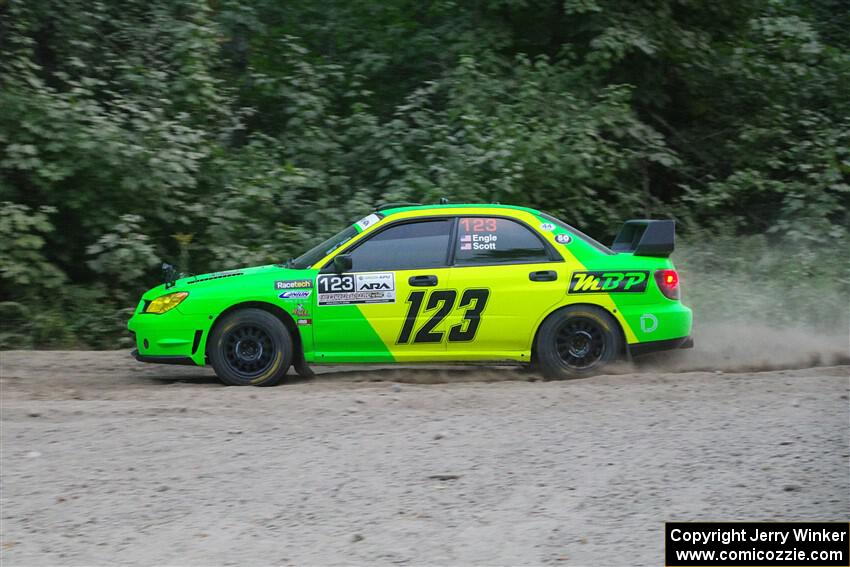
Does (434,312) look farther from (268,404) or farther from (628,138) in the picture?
(628,138)

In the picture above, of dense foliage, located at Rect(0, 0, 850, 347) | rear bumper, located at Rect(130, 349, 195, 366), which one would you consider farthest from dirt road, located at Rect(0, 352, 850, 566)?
dense foliage, located at Rect(0, 0, 850, 347)

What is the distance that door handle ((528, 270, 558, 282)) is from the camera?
9.49 metres

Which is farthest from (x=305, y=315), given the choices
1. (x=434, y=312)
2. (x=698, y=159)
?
(x=698, y=159)

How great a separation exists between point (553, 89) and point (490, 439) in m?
8.86

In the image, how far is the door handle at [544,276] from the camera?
9.49 meters

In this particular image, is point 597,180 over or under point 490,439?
over

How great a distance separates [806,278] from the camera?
43.9 ft

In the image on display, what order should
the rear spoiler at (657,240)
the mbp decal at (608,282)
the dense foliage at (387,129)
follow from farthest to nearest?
1. the dense foliage at (387,129)
2. the rear spoiler at (657,240)
3. the mbp decal at (608,282)

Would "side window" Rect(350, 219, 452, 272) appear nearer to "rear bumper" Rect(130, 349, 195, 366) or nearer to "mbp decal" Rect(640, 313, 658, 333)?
"rear bumper" Rect(130, 349, 195, 366)

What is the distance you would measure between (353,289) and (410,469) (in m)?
3.01

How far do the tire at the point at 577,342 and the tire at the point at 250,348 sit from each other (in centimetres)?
232

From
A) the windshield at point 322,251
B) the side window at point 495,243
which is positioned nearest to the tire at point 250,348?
the windshield at point 322,251

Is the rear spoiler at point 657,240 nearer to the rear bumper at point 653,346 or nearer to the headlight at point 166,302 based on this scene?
the rear bumper at point 653,346

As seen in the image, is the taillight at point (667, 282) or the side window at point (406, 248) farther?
the taillight at point (667, 282)
